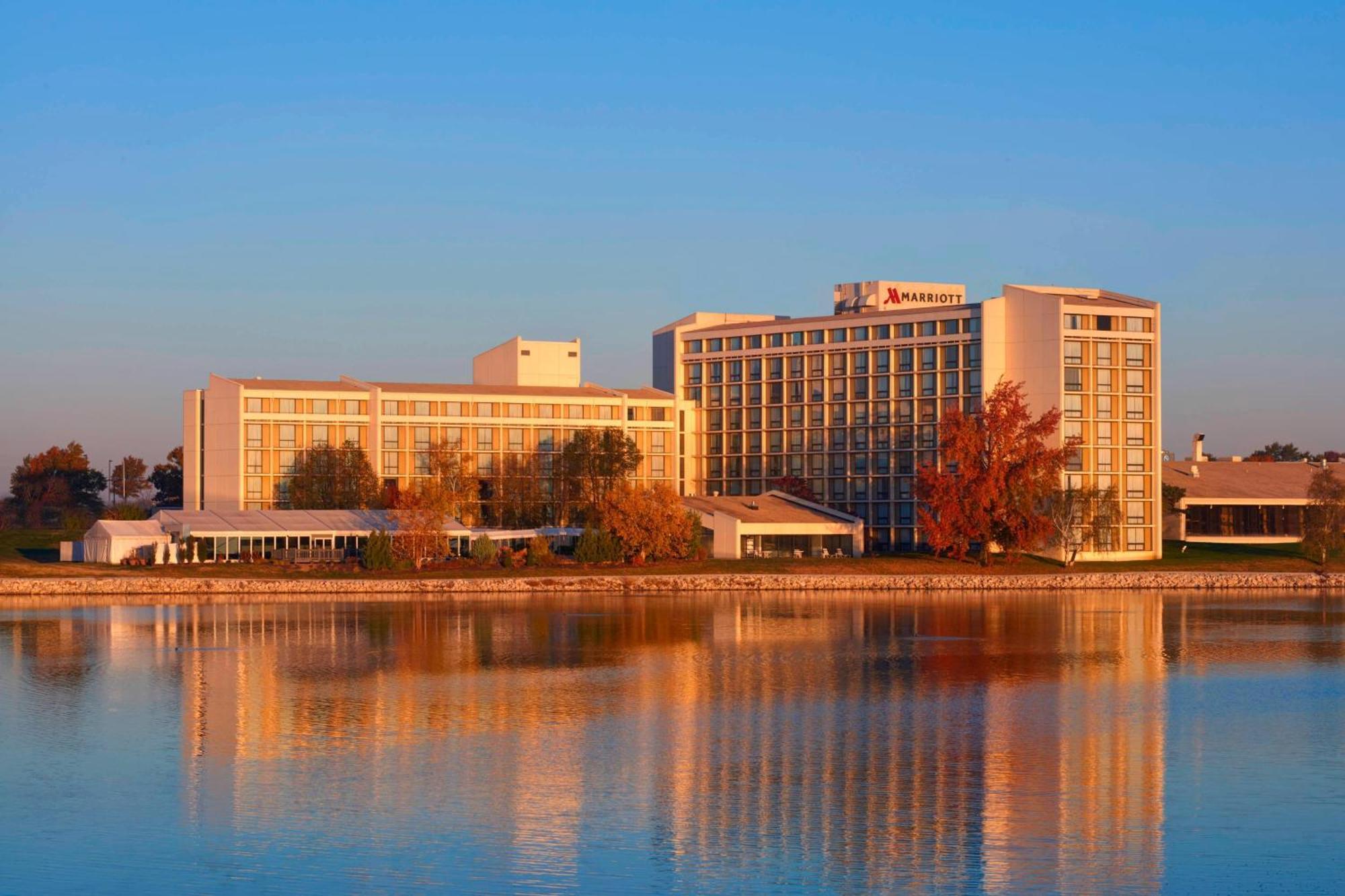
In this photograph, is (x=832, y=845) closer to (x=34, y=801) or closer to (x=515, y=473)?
(x=34, y=801)

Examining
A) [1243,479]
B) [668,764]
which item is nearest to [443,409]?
[1243,479]

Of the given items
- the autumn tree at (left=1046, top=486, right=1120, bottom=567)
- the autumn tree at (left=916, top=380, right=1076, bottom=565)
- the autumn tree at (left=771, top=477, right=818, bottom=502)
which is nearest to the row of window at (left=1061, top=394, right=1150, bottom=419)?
the autumn tree at (left=1046, top=486, right=1120, bottom=567)

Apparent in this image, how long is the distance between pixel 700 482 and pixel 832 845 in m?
129

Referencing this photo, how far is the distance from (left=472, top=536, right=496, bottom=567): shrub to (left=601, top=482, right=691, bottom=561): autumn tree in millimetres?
8155

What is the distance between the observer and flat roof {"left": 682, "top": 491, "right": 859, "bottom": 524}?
402ft

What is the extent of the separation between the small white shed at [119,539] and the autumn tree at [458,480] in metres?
22.3

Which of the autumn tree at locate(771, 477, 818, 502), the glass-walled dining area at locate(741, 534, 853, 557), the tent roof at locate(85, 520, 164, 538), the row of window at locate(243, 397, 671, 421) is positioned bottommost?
the glass-walled dining area at locate(741, 534, 853, 557)

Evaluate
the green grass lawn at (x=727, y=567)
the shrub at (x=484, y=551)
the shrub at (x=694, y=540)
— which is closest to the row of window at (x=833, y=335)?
the green grass lawn at (x=727, y=567)

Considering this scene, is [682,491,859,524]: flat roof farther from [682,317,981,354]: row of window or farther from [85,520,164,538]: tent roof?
[85,520,164,538]: tent roof

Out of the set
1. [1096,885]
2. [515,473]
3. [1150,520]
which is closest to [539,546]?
[515,473]

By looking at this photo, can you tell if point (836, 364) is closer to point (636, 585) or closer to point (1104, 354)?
point (1104, 354)

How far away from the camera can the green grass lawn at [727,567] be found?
101 metres

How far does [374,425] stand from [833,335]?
42844 mm

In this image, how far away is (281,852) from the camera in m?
25.9
